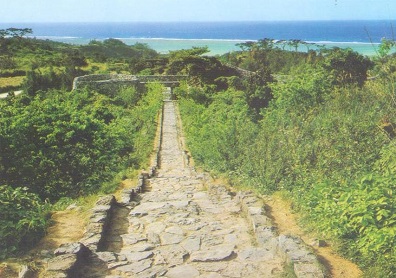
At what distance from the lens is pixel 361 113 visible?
38.5ft

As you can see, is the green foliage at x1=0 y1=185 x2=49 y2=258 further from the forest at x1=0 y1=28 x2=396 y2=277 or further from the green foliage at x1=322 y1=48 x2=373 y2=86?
the green foliage at x1=322 y1=48 x2=373 y2=86

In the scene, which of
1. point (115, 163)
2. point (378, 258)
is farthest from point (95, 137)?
point (378, 258)

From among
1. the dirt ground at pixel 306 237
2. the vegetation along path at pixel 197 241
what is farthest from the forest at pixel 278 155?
the vegetation along path at pixel 197 241

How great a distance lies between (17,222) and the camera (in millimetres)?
6352

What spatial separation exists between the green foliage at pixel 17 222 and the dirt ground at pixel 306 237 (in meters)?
3.79

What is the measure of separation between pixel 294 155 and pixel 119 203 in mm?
3952

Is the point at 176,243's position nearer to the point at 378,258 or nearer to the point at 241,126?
the point at 378,258

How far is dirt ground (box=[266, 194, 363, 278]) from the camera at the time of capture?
5.37 m

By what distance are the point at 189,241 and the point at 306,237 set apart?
5.84 ft

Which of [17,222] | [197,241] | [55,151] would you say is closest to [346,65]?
[55,151]

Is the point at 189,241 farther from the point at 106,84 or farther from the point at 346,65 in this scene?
the point at 106,84

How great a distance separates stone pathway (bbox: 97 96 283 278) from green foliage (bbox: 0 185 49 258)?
1.15 metres

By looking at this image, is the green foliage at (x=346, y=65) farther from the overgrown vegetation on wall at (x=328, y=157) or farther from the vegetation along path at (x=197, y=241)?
the vegetation along path at (x=197, y=241)

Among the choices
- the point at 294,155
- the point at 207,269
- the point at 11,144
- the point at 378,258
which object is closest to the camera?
the point at 378,258
